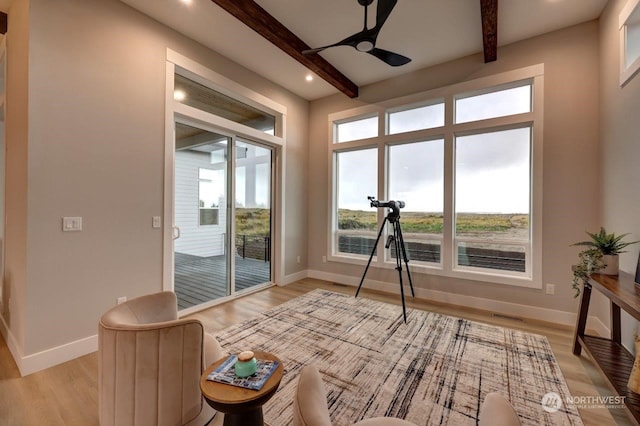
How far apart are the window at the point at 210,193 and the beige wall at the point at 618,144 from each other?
420cm

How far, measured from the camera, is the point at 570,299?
297 cm

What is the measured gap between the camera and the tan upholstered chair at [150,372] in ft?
4.03

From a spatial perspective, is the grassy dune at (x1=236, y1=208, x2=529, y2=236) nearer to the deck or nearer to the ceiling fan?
the deck

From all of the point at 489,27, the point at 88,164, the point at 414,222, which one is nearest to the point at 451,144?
the point at 414,222

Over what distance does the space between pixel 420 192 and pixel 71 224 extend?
4.02 metres

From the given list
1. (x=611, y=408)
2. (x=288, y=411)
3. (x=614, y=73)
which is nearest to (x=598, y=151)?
(x=614, y=73)

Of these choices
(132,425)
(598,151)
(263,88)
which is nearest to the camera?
(132,425)

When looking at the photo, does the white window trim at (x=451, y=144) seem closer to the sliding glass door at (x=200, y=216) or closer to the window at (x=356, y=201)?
the window at (x=356, y=201)

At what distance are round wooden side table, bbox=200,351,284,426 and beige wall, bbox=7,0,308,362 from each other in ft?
6.44

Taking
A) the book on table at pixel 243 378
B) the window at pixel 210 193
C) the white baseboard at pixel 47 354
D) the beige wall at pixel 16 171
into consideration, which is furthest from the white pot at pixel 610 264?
the beige wall at pixel 16 171

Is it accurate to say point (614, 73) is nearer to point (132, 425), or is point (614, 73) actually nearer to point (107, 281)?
point (132, 425)

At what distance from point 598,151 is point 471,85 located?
5.09ft

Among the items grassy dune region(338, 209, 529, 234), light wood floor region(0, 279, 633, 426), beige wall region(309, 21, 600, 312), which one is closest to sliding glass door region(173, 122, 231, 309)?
light wood floor region(0, 279, 633, 426)

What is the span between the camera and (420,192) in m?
3.99
